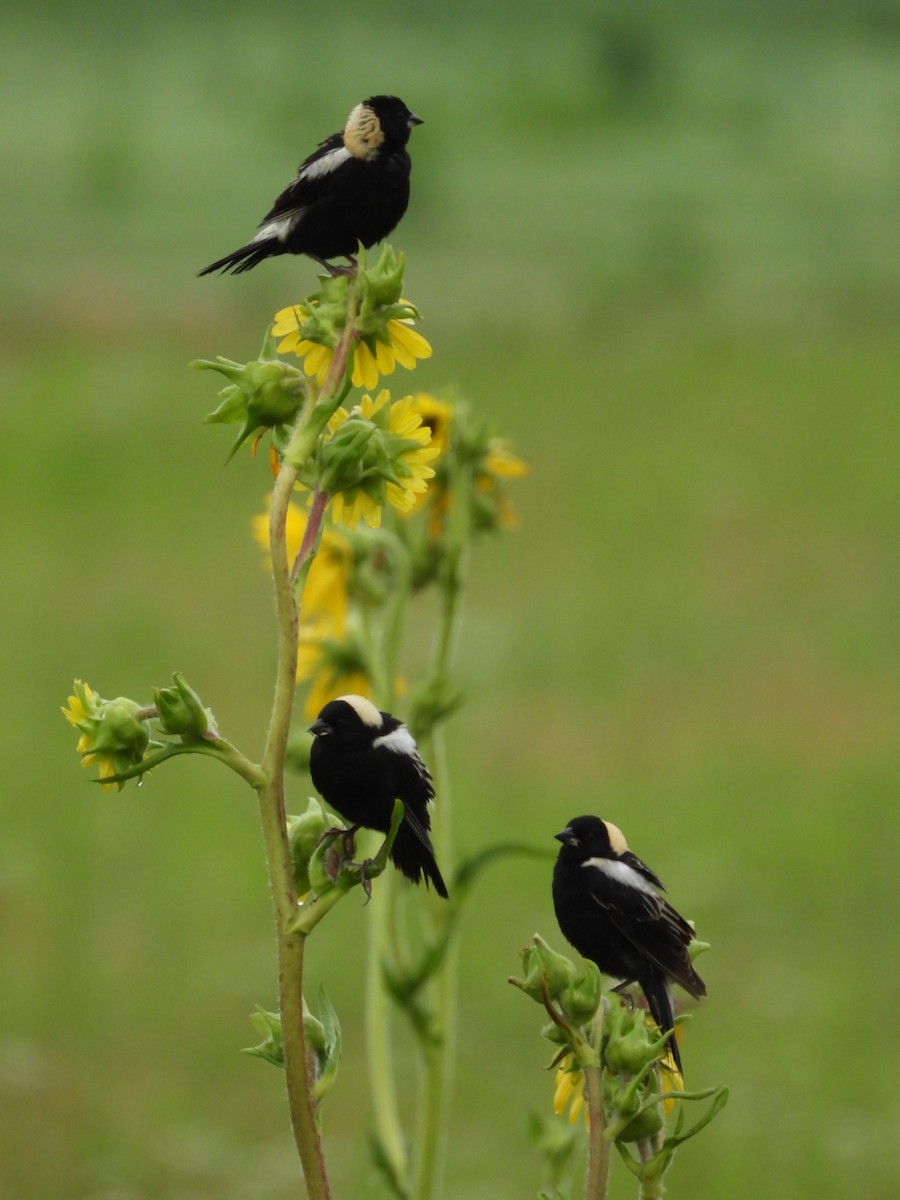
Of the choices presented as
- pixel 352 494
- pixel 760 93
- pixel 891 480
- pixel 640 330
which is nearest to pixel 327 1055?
pixel 352 494

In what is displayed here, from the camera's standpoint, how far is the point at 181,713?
114cm

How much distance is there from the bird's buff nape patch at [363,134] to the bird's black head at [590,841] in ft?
2.00

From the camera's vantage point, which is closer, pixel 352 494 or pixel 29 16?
pixel 352 494

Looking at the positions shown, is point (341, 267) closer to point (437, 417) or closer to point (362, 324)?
point (362, 324)

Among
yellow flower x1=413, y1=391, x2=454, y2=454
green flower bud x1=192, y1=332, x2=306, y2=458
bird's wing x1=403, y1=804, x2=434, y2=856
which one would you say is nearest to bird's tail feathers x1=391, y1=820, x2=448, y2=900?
bird's wing x1=403, y1=804, x2=434, y2=856

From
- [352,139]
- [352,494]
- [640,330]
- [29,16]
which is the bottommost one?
[352,494]

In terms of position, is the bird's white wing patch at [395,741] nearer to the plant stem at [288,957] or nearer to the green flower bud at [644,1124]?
the plant stem at [288,957]

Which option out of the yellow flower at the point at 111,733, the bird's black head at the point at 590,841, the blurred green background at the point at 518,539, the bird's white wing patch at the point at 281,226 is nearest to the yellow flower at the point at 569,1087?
the bird's black head at the point at 590,841

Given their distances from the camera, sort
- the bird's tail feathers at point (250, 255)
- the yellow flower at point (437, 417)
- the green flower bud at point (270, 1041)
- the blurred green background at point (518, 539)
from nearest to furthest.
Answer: the green flower bud at point (270, 1041) < the bird's tail feathers at point (250, 255) < the yellow flower at point (437, 417) < the blurred green background at point (518, 539)

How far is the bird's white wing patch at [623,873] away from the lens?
129cm

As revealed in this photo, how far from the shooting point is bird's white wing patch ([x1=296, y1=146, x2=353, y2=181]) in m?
1.48

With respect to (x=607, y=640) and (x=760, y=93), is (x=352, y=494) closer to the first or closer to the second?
(x=607, y=640)

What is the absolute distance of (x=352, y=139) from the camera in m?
1.49

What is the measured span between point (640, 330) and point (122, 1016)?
7.13m
